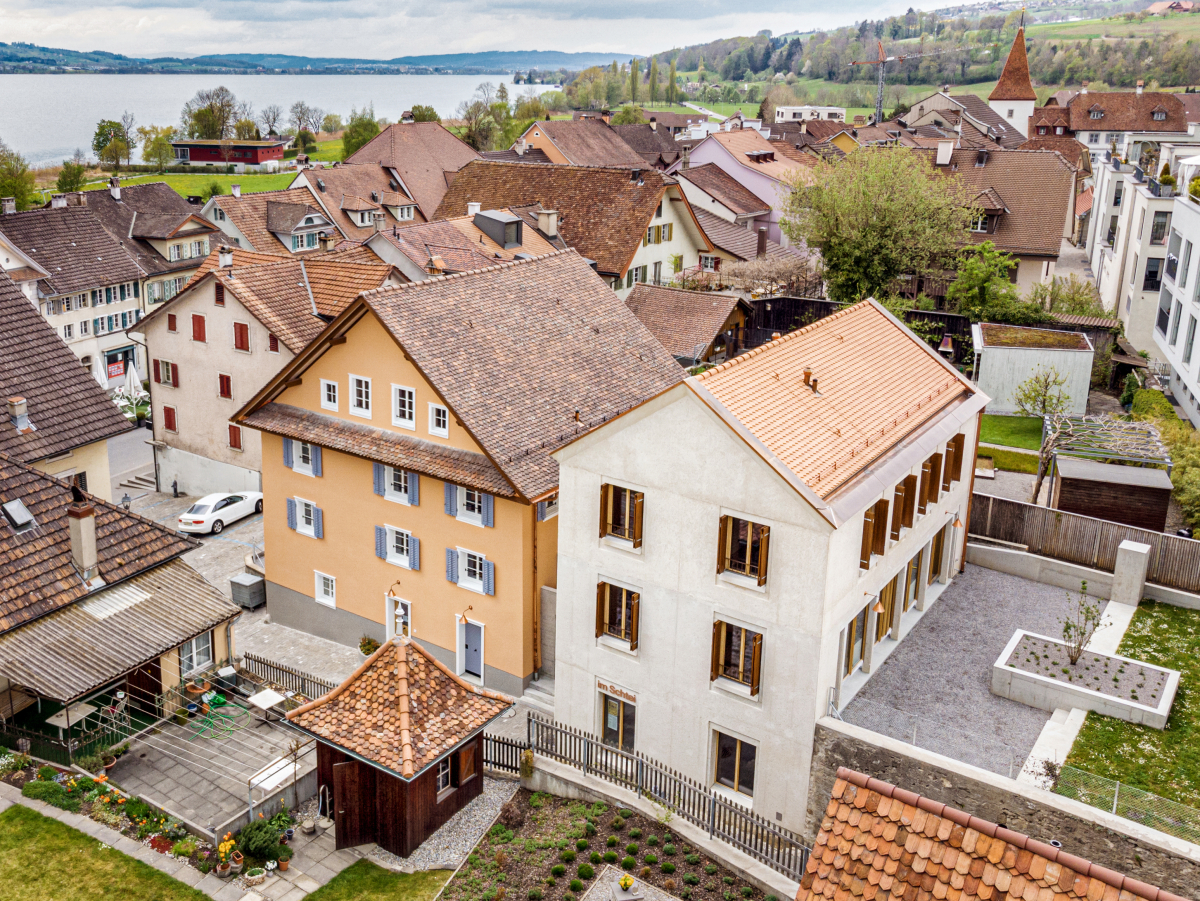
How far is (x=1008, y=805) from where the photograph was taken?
805 inches

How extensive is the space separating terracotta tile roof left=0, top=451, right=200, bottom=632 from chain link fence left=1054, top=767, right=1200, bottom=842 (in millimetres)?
21772

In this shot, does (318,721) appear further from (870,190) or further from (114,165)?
(114,165)

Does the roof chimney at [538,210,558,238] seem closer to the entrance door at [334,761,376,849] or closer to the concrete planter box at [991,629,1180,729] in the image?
the concrete planter box at [991,629,1180,729]

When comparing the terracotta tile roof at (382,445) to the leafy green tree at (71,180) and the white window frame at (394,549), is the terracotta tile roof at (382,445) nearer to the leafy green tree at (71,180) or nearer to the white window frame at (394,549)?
the white window frame at (394,549)

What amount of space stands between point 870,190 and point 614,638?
3870 centimetres

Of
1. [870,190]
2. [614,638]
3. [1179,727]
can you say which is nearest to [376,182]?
[870,190]

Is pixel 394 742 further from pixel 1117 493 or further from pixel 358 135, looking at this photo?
pixel 358 135

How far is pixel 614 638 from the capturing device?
2566 centimetres

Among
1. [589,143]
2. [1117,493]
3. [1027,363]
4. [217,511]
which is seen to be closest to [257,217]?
[217,511]

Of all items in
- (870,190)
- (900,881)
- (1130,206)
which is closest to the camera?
(900,881)

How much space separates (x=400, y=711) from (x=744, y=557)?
822 centimetres

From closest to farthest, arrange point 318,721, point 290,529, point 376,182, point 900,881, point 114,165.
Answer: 1. point 900,881
2. point 318,721
3. point 290,529
4. point 376,182
5. point 114,165

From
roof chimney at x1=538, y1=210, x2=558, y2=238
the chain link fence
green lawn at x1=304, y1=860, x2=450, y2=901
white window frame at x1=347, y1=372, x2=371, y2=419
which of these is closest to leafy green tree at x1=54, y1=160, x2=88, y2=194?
roof chimney at x1=538, y1=210, x2=558, y2=238

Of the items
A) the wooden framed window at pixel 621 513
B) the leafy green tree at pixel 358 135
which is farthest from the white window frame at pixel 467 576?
the leafy green tree at pixel 358 135
